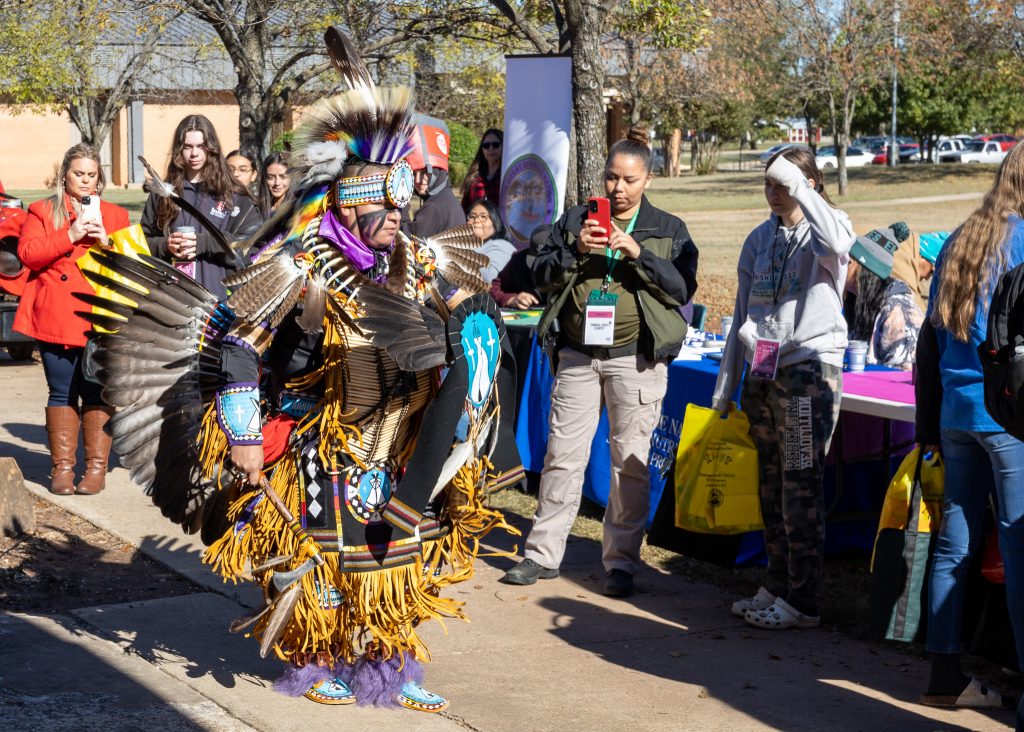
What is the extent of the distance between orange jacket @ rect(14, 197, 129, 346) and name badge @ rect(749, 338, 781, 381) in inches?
152

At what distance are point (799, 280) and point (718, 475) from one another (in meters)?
0.95

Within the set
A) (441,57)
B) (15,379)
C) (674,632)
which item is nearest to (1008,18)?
(441,57)

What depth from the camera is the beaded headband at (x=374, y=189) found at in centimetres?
383

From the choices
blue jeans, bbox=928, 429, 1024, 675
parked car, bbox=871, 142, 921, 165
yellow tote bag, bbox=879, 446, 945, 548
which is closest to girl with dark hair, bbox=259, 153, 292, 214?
yellow tote bag, bbox=879, 446, 945, 548

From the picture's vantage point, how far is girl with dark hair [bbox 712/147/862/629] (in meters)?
5.00

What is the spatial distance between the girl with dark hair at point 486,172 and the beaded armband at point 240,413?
5403 millimetres

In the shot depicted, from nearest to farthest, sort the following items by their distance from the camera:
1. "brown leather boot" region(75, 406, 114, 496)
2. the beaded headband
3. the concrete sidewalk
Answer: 1. the beaded headband
2. the concrete sidewalk
3. "brown leather boot" region(75, 406, 114, 496)

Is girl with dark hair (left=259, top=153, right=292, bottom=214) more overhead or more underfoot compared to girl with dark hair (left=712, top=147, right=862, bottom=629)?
more overhead

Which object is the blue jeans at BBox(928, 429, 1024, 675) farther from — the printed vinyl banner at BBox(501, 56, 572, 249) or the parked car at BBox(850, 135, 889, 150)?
the parked car at BBox(850, 135, 889, 150)

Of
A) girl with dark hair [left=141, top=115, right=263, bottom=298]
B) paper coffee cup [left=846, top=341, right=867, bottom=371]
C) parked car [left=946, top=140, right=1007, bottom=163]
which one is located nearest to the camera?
paper coffee cup [left=846, top=341, right=867, bottom=371]

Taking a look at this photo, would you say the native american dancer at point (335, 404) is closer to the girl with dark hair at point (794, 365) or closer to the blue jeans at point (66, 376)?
the girl with dark hair at point (794, 365)

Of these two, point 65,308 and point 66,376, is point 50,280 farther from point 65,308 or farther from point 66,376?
point 66,376

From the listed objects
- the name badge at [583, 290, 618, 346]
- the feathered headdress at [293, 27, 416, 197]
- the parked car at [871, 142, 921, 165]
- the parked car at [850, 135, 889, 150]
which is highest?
the parked car at [850, 135, 889, 150]

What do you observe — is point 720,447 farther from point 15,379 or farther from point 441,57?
point 441,57
